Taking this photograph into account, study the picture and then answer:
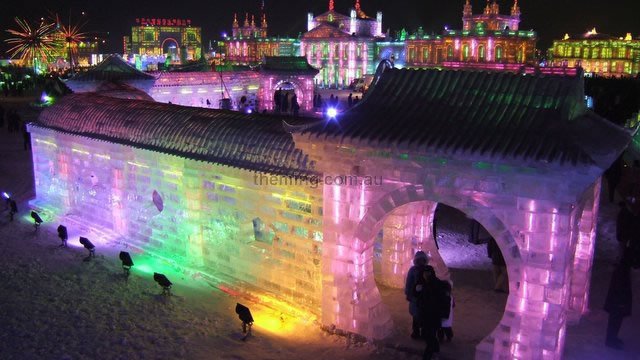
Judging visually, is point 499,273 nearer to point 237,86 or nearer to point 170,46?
point 237,86

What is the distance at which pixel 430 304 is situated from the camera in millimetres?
8688

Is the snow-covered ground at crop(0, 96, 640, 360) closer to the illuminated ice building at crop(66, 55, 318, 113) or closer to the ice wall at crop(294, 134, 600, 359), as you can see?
the ice wall at crop(294, 134, 600, 359)

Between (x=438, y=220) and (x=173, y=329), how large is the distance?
349 inches

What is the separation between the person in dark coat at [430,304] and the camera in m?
8.69

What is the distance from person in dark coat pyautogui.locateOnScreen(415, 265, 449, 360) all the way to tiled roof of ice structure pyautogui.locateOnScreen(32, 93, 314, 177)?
2990mm

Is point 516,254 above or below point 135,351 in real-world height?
above

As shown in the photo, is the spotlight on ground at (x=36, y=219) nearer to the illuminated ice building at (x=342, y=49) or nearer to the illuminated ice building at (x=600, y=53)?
the illuminated ice building at (x=342, y=49)

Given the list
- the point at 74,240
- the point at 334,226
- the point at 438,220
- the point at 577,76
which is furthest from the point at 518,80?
the point at 74,240

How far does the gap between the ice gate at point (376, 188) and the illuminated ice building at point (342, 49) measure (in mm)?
57450

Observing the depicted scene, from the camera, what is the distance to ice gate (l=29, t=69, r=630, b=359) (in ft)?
26.8

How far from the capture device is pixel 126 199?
14898mm

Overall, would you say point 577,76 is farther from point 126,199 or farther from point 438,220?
point 126,199

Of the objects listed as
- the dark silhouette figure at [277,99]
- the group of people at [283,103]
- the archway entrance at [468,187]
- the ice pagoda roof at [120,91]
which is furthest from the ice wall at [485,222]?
the dark silhouette figure at [277,99]

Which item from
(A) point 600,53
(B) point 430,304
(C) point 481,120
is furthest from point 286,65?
(A) point 600,53
